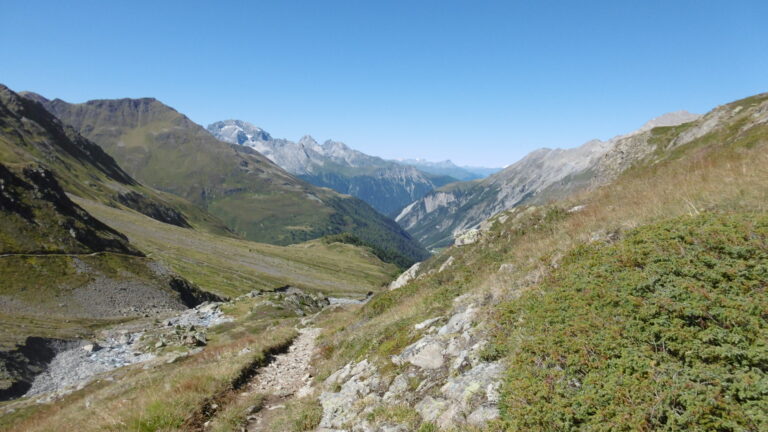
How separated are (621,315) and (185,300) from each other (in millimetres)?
96678

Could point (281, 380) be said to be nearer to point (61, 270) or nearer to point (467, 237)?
point (467, 237)

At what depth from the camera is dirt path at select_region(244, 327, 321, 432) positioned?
542 inches

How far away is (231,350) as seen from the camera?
81.1 ft

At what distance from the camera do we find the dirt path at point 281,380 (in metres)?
13.8

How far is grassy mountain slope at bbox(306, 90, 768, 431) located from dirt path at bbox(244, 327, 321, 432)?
2148 millimetres

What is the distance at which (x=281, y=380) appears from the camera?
18312mm

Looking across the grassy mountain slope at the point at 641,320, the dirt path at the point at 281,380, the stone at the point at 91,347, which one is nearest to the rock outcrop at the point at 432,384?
the grassy mountain slope at the point at 641,320

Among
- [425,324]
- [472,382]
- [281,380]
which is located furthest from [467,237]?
[472,382]

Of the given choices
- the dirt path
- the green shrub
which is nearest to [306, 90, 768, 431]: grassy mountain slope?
the green shrub

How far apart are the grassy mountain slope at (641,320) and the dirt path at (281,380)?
215 cm

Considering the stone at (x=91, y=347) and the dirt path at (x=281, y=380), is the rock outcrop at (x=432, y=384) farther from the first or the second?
the stone at (x=91, y=347)

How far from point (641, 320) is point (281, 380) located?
15486 mm

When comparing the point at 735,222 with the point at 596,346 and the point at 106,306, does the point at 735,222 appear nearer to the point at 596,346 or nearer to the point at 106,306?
the point at 596,346

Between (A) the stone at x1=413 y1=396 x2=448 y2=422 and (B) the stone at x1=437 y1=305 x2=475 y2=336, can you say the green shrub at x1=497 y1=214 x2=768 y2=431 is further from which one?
(A) the stone at x1=413 y1=396 x2=448 y2=422
